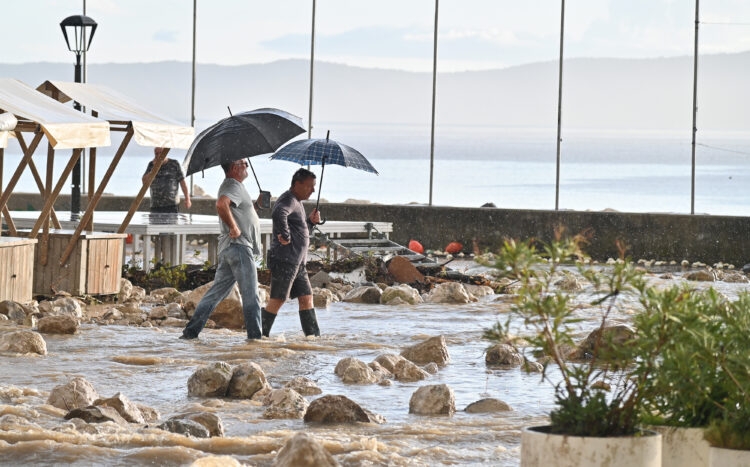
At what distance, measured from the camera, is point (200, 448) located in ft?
21.6

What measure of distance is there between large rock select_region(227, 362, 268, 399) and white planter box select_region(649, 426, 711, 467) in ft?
13.0

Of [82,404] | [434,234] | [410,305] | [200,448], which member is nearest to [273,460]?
[200,448]

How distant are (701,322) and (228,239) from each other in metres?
6.77

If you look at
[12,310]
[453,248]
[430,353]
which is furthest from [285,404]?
[453,248]

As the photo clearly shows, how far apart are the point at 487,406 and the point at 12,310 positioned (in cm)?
A: 654

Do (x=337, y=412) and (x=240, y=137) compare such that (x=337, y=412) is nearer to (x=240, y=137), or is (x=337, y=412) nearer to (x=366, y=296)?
(x=240, y=137)

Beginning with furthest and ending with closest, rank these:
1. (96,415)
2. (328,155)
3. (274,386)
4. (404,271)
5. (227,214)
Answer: (404,271) < (328,155) < (227,214) < (274,386) < (96,415)

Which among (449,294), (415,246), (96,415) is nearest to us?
(96,415)

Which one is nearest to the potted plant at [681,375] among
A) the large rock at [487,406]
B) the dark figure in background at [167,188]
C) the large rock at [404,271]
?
the large rock at [487,406]

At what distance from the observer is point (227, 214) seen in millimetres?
10547

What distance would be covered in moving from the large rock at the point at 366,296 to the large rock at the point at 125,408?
8.05 m

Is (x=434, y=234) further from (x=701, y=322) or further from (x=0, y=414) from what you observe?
(x=701, y=322)

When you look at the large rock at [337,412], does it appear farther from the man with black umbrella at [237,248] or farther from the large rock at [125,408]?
the man with black umbrella at [237,248]

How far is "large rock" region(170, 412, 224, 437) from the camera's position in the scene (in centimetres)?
690
